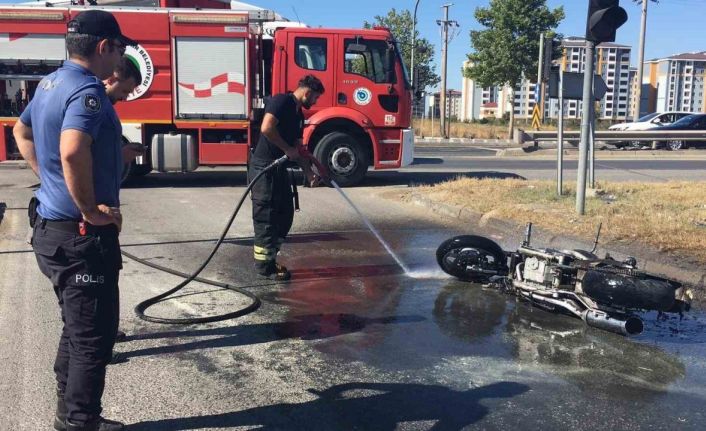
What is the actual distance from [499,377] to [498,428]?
661 mm

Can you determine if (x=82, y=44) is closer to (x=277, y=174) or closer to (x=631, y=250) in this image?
(x=277, y=174)

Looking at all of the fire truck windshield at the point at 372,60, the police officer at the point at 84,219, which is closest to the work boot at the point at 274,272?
the police officer at the point at 84,219

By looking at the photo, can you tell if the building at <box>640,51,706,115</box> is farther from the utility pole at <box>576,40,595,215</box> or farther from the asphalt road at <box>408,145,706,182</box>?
the utility pole at <box>576,40,595,215</box>

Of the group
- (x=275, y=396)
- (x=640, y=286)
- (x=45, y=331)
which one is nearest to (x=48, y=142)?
(x=275, y=396)

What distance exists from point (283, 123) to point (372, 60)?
22.2 ft

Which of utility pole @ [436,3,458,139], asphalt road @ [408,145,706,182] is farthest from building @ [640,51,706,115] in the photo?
asphalt road @ [408,145,706,182]

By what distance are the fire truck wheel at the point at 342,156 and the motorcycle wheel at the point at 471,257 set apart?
22.3 feet

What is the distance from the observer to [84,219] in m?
2.87

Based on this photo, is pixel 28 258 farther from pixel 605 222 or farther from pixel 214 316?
pixel 605 222

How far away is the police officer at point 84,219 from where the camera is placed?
9.34ft

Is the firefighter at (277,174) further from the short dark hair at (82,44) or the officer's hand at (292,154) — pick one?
the short dark hair at (82,44)

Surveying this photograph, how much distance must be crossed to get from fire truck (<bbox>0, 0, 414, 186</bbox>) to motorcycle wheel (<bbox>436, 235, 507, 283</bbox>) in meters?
6.76

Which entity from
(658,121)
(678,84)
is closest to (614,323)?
(658,121)

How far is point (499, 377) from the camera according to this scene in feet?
12.9
